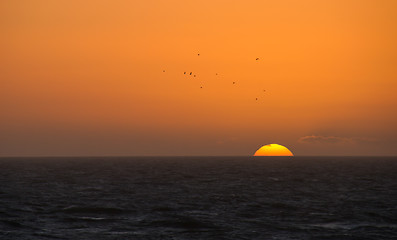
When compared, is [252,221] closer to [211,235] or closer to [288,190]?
[211,235]

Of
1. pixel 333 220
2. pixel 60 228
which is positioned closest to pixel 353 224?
pixel 333 220

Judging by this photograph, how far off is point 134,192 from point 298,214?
29118 millimetres

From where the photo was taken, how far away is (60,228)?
136 feet

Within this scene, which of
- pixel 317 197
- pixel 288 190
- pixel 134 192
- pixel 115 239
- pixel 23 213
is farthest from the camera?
pixel 288 190

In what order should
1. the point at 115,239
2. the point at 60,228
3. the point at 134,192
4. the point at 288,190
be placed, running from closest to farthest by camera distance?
the point at 115,239 → the point at 60,228 → the point at 134,192 → the point at 288,190

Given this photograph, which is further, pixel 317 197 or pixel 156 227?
pixel 317 197

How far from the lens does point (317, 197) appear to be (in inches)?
2611

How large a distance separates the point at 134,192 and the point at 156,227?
29371mm

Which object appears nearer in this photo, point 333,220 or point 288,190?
point 333,220

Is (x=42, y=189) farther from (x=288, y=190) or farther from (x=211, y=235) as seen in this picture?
(x=211, y=235)

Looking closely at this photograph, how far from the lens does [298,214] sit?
5003 cm

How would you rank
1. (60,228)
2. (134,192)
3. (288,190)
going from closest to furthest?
(60,228)
(134,192)
(288,190)

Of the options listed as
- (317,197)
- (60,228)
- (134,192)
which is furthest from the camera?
(134,192)

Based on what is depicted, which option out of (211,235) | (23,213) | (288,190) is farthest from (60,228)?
(288,190)
